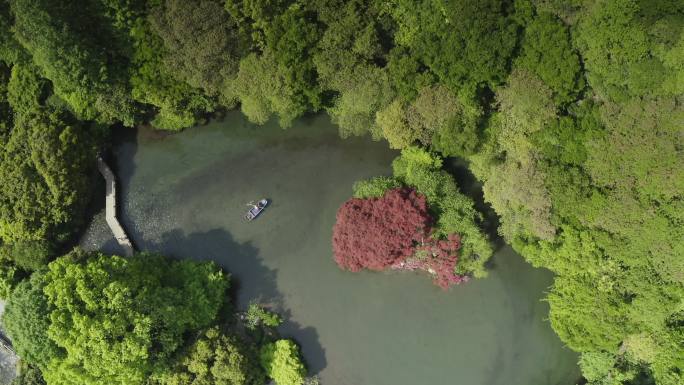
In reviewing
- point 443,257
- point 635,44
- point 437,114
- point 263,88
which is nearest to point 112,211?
point 263,88

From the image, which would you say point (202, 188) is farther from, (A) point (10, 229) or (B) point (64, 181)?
(A) point (10, 229)

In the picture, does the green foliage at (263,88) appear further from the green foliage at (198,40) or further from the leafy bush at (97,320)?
the leafy bush at (97,320)

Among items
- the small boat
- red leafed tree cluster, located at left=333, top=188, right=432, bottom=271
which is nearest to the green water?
the small boat

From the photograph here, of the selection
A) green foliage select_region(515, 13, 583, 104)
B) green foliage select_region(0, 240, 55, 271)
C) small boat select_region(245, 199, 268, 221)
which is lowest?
green foliage select_region(0, 240, 55, 271)

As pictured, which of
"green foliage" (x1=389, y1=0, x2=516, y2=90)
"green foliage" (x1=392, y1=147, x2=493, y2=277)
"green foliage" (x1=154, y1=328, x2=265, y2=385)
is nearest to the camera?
"green foliage" (x1=389, y1=0, x2=516, y2=90)

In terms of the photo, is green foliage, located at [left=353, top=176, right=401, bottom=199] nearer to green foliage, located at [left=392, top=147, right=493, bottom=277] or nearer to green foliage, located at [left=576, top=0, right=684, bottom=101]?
green foliage, located at [left=392, top=147, right=493, bottom=277]

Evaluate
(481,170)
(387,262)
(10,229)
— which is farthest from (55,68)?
(481,170)
